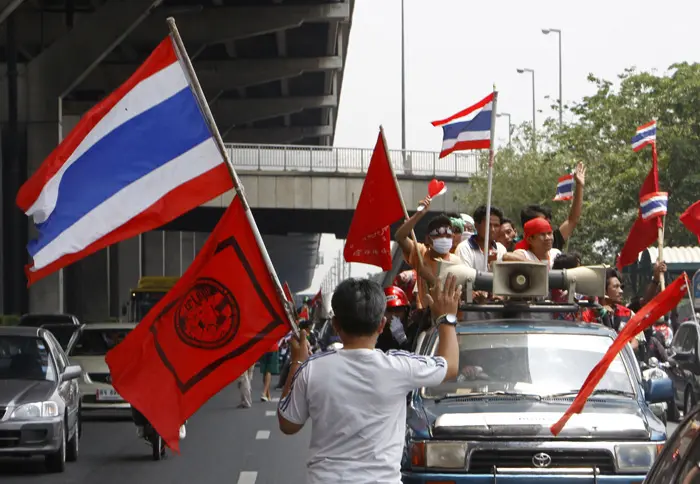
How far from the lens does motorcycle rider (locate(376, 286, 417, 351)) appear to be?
1179 cm

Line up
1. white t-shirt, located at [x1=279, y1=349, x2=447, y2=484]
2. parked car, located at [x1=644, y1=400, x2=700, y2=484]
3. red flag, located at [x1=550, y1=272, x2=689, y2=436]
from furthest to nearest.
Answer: red flag, located at [x1=550, y1=272, x2=689, y2=436] → white t-shirt, located at [x1=279, y1=349, x2=447, y2=484] → parked car, located at [x1=644, y1=400, x2=700, y2=484]

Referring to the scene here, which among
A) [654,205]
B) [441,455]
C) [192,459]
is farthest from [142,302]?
[441,455]

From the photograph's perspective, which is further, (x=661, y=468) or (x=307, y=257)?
(x=307, y=257)

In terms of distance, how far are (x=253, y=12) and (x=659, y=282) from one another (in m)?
40.1

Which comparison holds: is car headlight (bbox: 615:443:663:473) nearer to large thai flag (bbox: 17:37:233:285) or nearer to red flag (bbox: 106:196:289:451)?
red flag (bbox: 106:196:289:451)

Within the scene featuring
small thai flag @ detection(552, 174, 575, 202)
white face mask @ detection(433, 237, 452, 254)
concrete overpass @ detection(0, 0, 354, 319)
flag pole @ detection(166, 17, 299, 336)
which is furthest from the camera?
concrete overpass @ detection(0, 0, 354, 319)

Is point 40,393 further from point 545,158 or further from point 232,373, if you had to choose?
point 545,158

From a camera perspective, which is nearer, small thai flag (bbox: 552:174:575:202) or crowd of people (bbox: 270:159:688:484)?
crowd of people (bbox: 270:159:688:484)

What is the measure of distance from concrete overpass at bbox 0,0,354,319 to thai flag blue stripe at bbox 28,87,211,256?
31049mm

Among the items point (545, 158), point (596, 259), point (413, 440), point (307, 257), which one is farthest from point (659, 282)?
point (307, 257)

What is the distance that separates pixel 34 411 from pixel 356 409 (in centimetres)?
1000

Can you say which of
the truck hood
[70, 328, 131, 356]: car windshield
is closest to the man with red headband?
the truck hood

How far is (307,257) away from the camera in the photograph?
137125mm

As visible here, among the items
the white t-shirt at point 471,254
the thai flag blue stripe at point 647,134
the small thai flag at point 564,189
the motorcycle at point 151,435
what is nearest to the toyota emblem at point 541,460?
the white t-shirt at point 471,254
